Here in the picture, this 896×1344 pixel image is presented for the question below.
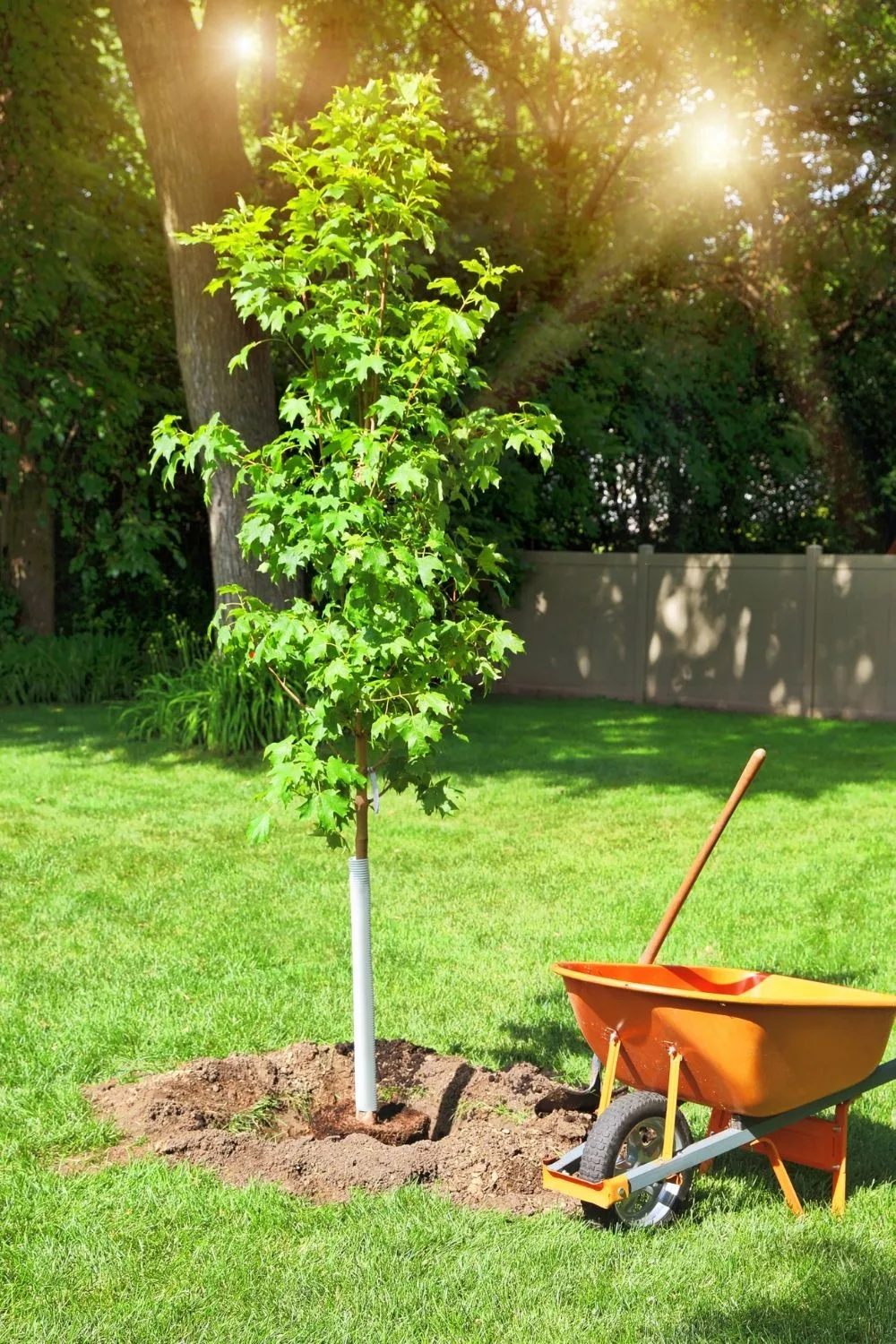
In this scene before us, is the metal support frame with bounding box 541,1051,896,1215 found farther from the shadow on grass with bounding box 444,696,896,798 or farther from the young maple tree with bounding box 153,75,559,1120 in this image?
the shadow on grass with bounding box 444,696,896,798

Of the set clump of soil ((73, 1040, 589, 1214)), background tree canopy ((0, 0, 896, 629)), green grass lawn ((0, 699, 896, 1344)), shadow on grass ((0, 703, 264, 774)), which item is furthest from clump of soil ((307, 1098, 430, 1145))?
background tree canopy ((0, 0, 896, 629))

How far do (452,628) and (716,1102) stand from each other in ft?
5.10

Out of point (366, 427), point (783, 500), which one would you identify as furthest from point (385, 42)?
point (366, 427)

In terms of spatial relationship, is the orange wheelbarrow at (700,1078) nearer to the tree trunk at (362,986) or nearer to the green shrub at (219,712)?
the tree trunk at (362,986)

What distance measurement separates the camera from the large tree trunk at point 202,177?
36.3 ft

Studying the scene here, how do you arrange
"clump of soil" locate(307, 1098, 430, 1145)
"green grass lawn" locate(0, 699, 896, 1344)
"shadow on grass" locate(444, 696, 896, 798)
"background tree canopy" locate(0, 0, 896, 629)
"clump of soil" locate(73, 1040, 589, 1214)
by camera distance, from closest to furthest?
"green grass lawn" locate(0, 699, 896, 1344), "clump of soil" locate(73, 1040, 589, 1214), "clump of soil" locate(307, 1098, 430, 1145), "shadow on grass" locate(444, 696, 896, 798), "background tree canopy" locate(0, 0, 896, 629)

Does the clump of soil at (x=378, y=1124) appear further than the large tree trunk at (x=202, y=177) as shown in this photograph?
No

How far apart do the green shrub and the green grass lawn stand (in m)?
0.36

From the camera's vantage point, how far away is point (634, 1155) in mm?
3693

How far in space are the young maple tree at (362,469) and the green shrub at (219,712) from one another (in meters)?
6.39

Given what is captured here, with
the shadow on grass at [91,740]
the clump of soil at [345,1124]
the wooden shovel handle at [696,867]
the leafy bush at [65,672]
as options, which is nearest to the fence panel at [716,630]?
the leafy bush at [65,672]

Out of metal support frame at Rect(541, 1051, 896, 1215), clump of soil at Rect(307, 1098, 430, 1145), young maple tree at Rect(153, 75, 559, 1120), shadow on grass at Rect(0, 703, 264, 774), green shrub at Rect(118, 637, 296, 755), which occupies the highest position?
young maple tree at Rect(153, 75, 559, 1120)

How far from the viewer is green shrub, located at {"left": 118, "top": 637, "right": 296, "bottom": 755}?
35.9ft

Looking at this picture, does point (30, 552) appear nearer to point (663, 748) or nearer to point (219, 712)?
point (219, 712)
